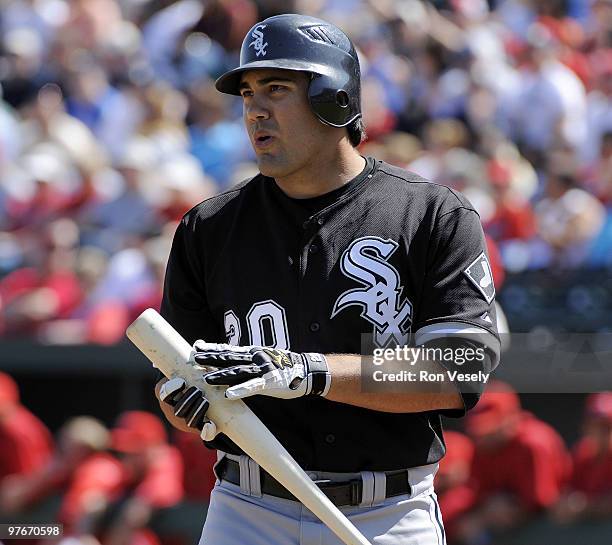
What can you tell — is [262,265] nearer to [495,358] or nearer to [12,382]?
[495,358]

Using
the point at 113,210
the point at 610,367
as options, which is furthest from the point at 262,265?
the point at 113,210

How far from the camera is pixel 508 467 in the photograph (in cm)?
624

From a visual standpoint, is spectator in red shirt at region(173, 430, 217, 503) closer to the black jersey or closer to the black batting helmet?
the black jersey

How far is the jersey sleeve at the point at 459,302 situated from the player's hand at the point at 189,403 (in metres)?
0.59

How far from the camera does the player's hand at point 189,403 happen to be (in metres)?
2.91

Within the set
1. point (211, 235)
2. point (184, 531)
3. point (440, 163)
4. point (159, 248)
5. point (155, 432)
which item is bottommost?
point (184, 531)

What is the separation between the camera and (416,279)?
→ 10.5 feet

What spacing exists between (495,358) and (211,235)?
833 millimetres

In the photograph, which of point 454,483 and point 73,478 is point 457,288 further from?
point 73,478

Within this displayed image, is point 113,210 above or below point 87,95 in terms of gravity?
below

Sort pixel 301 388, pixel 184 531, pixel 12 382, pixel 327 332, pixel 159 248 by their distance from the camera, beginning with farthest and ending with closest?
1. pixel 159 248
2. pixel 12 382
3. pixel 184 531
4. pixel 327 332
5. pixel 301 388

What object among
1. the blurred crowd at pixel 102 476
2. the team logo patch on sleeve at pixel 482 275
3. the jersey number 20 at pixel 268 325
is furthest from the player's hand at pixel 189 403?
the blurred crowd at pixel 102 476

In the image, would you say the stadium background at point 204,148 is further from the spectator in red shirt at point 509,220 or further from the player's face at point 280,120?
the player's face at point 280,120

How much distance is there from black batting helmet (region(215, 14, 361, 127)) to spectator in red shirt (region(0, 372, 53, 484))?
146 inches
